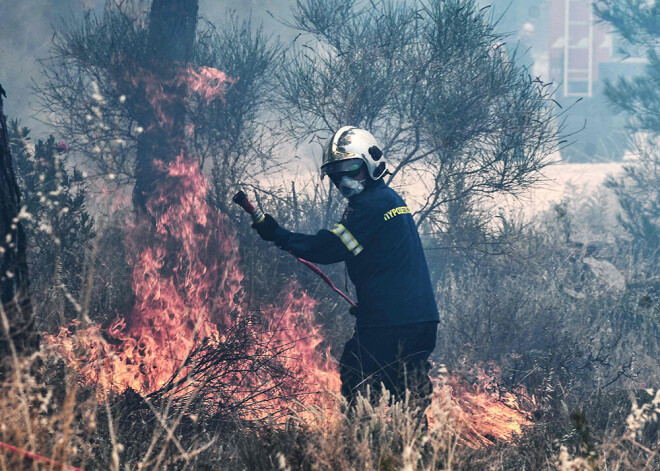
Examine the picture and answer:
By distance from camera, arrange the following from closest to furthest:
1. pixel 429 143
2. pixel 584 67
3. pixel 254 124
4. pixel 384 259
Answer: pixel 384 259, pixel 429 143, pixel 254 124, pixel 584 67

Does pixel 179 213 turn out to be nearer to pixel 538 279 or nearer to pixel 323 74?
pixel 323 74

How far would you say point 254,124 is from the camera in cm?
1091

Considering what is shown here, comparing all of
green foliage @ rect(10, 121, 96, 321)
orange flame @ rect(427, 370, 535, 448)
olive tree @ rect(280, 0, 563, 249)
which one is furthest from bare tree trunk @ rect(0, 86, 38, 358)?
olive tree @ rect(280, 0, 563, 249)

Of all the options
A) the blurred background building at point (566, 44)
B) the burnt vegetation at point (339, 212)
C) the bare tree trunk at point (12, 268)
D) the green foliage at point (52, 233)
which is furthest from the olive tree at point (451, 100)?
the blurred background building at point (566, 44)

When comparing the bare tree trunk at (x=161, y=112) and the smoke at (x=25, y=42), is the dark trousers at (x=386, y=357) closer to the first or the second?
the bare tree trunk at (x=161, y=112)

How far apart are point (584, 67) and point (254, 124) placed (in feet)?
135

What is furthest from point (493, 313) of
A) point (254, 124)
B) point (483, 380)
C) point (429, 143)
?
point (254, 124)

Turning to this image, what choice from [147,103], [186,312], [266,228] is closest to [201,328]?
[186,312]

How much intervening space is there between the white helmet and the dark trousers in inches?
44.7

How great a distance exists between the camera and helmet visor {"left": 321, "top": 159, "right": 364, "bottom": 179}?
4.38m

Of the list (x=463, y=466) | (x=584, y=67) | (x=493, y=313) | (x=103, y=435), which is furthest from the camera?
(x=584, y=67)

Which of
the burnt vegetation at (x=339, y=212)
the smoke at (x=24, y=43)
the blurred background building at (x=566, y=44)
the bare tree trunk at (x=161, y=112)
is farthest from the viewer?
the blurred background building at (x=566, y=44)

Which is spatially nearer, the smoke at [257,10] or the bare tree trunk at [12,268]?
the bare tree trunk at [12,268]

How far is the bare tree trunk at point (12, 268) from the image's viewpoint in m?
3.29
